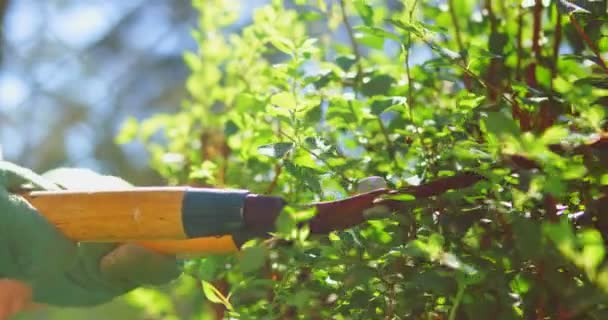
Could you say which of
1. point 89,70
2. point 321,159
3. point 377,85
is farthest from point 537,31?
point 89,70

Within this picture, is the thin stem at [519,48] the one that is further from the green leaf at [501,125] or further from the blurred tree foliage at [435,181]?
the green leaf at [501,125]

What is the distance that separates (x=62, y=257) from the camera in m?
0.48

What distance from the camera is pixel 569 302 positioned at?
16.4 inches

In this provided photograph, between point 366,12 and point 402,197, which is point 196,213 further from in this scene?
point 366,12

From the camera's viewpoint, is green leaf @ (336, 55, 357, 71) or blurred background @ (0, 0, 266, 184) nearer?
green leaf @ (336, 55, 357, 71)

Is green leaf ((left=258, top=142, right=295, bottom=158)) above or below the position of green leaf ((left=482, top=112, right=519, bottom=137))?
below

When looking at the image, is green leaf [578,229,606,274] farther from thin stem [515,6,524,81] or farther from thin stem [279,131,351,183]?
thin stem [515,6,524,81]

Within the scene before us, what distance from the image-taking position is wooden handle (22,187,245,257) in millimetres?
450

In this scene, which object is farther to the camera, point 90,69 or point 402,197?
point 90,69

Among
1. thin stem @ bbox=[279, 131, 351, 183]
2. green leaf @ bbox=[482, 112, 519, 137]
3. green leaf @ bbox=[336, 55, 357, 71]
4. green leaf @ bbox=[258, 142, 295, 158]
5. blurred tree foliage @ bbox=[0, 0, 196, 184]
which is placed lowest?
blurred tree foliage @ bbox=[0, 0, 196, 184]

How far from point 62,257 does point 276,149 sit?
14cm

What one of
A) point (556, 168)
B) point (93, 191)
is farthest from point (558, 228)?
point (93, 191)

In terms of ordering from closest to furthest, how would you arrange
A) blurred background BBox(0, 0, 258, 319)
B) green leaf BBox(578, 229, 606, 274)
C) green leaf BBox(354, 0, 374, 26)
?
green leaf BBox(578, 229, 606, 274) → green leaf BBox(354, 0, 374, 26) → blurred background BBox(0, 0, 258, 319)

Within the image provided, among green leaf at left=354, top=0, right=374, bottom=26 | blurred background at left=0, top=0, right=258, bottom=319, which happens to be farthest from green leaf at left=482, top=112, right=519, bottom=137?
blurred background at left=0, top=0, right=258, bottom=319
